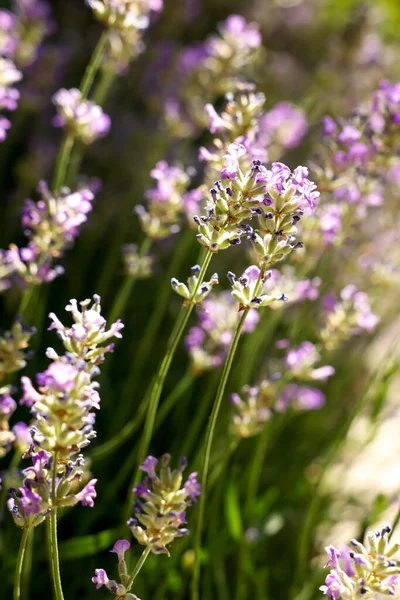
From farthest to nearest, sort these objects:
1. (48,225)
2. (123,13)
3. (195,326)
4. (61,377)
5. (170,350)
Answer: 1. (195,326)
2. (123,13)
3. (48,225)
4. (170,350)
5. (61,377)

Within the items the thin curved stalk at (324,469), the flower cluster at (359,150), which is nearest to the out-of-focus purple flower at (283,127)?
the flower cluster at (359,150)

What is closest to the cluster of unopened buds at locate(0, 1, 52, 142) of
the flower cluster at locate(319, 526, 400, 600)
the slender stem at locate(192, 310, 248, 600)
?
the slender stem at locate(192, 310, 248, 600)

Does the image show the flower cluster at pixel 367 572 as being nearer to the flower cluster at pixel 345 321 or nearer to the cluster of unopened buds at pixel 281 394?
the cluster of unopened buds at pixel 281 394

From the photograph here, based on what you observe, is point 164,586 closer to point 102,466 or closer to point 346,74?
point 102,466

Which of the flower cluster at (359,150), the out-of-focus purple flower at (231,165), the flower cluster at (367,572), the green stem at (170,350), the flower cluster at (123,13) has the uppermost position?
the flower cluster at (123,13)

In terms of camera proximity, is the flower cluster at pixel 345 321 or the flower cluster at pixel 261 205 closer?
the flower cluster at pixel 261 205

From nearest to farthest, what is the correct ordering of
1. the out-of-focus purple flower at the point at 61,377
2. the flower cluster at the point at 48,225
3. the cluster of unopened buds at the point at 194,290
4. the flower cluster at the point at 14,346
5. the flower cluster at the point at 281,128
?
1. the out-of-focus purple flower at the point at 61,377
2. the cluster of unopened buds at the point at 194,290
3. the flower cluster at the point at 14,346
4. the flower cluster at the point at 48,225
5. the flower cluster at the point at 281,128

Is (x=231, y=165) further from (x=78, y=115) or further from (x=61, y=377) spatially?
(x=78, y=115)

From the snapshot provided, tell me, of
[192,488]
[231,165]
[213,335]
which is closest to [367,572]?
[192,488]
